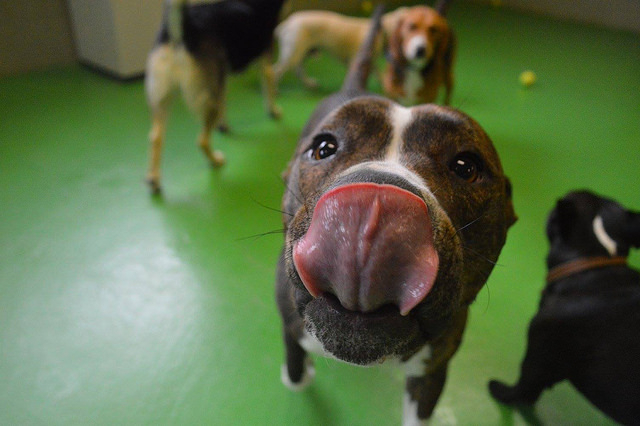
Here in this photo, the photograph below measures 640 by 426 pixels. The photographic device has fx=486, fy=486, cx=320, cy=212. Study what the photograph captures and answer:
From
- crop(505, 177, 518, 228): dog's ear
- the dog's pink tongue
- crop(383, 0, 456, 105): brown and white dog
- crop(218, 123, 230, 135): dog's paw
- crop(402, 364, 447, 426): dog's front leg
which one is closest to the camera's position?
the dog's pink tongue

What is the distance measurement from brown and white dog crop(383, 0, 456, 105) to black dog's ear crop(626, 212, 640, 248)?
1.92 metres

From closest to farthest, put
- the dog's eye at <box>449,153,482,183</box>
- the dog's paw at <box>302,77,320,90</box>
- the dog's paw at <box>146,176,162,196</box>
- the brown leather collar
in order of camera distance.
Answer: the dog's eye at <box>449,153,482,183</box> < the brown leather collar < the dog's paw at <box>146,176,162,196</box> < the dog's paw at <box>302,77,320,90</box>

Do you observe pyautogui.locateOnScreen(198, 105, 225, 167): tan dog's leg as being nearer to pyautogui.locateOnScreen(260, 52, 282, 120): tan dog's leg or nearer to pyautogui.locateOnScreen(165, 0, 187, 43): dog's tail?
pyautogui.locateOnScreen(165, 0, 187, 43): dog's tail

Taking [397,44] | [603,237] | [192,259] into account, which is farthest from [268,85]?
[603,237]

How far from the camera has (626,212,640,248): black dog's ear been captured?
1.88 metres

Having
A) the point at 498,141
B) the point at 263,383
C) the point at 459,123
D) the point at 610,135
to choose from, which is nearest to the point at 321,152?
the point at 459,123

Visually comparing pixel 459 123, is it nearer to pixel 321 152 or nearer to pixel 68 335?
pixel 321 152

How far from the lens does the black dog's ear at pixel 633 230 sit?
1.88 metres

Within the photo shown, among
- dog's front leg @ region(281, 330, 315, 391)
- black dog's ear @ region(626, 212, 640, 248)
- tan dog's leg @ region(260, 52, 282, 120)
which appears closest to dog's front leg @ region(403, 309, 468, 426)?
dog's front leg @ region(281, 330, 315, 391)

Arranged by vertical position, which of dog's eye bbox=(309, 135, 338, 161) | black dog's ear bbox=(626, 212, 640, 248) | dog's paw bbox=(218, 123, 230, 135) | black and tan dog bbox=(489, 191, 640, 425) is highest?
dog's eye bbox=(309, 135, 338, 161)

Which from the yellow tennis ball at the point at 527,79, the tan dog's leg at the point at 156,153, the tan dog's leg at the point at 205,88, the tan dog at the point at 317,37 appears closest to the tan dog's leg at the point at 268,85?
the tan dog at the point at 317,37

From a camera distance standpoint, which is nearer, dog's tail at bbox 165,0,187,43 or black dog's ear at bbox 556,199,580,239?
black dog's ear at bbox 556,199,580,239

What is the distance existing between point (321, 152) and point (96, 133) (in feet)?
10.2

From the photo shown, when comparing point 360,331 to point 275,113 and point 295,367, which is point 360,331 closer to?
point 295,367
